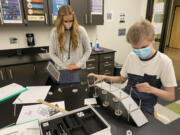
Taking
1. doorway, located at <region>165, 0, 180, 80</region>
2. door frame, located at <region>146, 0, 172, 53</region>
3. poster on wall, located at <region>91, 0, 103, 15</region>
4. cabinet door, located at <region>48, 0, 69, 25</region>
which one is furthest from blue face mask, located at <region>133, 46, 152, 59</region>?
doorway, located at <region>165, 0, 180, 80</region>

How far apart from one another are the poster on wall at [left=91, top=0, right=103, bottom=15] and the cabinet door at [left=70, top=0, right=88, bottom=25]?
0.17m

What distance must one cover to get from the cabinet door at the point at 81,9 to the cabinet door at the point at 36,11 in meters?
0.54

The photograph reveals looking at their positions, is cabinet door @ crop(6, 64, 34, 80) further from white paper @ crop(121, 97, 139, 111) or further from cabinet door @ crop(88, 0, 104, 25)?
white paper @ crop(121, 97, 139, 111)

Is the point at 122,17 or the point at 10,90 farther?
the point at 122,17

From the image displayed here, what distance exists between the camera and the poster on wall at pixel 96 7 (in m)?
2.84

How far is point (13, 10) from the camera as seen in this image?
7.39 feet

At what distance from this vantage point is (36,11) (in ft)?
7.79

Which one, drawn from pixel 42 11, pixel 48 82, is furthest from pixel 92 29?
pixel 48 82

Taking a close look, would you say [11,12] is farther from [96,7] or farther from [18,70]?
[96,7]

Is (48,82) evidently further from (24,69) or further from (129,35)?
(24,69)

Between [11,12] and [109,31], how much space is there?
7.33 ft

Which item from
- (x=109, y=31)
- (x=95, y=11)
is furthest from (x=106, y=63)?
(x=95, y=11)

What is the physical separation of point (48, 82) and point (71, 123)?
720 millimetres

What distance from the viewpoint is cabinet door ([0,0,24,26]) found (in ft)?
7.23
